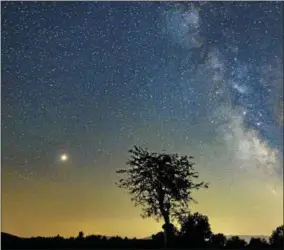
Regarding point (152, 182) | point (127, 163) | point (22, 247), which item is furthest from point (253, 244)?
point (22, 247)

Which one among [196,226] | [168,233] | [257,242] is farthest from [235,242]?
[196,226]

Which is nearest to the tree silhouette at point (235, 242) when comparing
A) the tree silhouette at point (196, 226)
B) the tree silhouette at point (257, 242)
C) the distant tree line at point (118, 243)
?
the distant tree line at point (118, 243)

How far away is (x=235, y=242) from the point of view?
46.8 m

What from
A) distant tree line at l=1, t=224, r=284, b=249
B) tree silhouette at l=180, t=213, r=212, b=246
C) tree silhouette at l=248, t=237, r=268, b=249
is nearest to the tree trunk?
distant tree line at l=1, t=224, r=284, b=249

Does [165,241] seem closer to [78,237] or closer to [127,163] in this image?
[78,237]

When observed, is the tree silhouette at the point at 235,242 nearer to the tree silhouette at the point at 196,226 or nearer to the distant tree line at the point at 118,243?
the distant tree line at the point at 118,243

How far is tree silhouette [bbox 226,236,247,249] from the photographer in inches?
1803

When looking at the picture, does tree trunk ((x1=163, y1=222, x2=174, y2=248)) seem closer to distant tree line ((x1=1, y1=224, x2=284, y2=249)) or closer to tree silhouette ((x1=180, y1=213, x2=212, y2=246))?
distant tree line ((x1=1, y1=224, x2=284, y2=249))

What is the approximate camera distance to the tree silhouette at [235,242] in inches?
1803

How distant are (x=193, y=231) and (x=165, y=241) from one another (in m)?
17.4

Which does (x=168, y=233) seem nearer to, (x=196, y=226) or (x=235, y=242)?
(x=235, y=242)

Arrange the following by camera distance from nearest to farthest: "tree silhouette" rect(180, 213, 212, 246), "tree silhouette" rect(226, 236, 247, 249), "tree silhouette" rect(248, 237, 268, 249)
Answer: "tree silhouette" rect(248, 237, 268, 249) < "tree silhouette" rect(226, 236, 247, 249) < "tree silhouette" rect(180, 213, 212, 246)

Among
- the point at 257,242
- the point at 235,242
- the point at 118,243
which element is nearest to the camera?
the point at 118,243

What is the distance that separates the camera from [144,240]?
40656 millimetres
